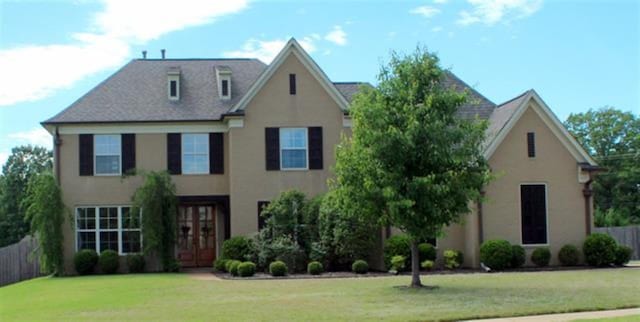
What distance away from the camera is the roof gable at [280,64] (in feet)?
97.6

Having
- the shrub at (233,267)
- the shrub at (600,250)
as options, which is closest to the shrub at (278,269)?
the shrub at (233,267)

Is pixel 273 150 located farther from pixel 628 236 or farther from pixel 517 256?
pixel 628 236

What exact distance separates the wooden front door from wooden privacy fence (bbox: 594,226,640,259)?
19.0m

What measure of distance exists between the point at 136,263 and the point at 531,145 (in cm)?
1541

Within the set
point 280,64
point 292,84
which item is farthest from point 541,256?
point 280,64

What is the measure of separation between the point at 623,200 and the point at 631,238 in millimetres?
21334

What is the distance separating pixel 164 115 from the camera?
3092 cm

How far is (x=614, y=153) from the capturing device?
62.3 metres

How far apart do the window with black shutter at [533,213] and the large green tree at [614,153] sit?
30.3m

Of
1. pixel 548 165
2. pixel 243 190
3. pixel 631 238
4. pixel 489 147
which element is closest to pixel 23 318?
pixel 243 190

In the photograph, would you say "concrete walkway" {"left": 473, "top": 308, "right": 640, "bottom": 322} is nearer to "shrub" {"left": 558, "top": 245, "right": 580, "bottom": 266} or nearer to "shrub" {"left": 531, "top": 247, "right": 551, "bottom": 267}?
"shrub" {"left": 531, "top": 247, "right": 551, "bottom": 267}

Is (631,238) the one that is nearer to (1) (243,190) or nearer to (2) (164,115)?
(1) (243,190)

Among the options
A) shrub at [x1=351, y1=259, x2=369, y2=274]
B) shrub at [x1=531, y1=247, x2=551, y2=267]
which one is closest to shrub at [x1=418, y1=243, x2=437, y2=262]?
shrub at [x1=351, y1=259, x2=369, y2=274]

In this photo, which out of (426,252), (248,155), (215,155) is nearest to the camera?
(426,252)
